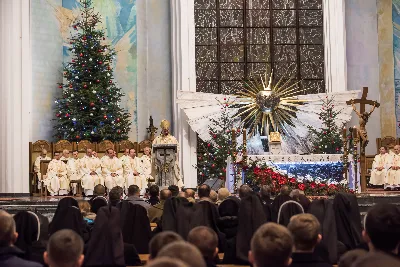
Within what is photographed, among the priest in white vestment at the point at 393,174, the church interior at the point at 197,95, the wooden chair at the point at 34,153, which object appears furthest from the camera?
the wooden chair at the point at 34,153

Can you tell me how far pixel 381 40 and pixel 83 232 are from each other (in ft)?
55.2

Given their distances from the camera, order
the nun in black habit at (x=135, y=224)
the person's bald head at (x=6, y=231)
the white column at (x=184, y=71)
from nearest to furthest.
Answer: the person's bald head at (x=6, y=231)
the nun in black habit at (x=135, y=224)
the white column at (x=184, y=71)

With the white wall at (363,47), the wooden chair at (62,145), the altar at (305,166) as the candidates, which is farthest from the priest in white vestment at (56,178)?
the white wall at (363,47)

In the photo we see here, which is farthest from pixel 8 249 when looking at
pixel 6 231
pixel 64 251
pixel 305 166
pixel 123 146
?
pixel 123 146

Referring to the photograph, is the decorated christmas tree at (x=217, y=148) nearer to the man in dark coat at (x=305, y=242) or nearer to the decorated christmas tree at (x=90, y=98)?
the decorated christmas tree at (x=90, y=98)

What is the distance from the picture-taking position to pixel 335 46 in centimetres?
2205

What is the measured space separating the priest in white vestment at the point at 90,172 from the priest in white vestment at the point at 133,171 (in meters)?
0.67

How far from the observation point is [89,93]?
19.8 m

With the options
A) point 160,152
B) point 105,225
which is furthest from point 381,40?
point 105,225

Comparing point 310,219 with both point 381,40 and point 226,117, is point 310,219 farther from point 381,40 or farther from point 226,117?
point 381,40

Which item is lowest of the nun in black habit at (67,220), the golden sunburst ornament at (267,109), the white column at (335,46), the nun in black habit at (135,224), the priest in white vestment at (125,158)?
the nun in black habit at (135,224)

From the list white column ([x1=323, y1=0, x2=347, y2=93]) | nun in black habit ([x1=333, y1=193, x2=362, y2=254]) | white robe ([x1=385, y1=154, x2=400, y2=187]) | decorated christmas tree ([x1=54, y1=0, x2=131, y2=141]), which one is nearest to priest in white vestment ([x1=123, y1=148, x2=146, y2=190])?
decorated christmas tree ([x1=54, y1=0, x2=131, y2=141])

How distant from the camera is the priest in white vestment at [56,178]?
1864 centimetres

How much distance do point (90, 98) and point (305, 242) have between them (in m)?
16.0
